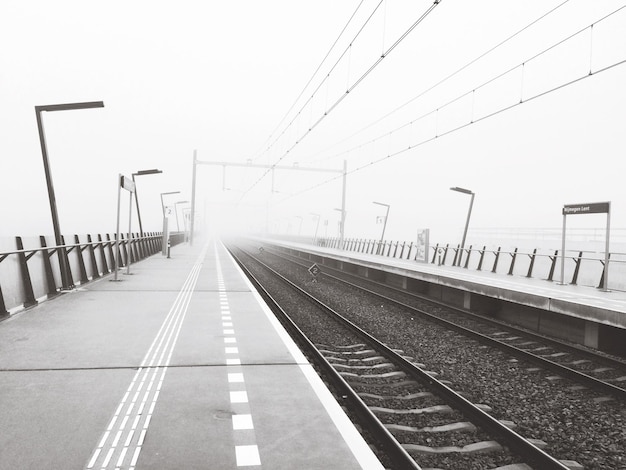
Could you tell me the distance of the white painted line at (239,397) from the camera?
4.52 metres

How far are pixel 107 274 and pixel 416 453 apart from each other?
14.2m

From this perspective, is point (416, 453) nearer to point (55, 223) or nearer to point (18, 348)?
point (18, 348)

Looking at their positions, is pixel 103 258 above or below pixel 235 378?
above

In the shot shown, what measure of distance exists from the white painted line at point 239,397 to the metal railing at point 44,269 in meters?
5.72

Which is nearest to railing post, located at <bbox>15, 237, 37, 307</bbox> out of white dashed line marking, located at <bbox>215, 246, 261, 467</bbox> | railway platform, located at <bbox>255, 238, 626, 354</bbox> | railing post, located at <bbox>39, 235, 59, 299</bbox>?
railing post, located at <bbox>39, 235, 59, 299</bbox>

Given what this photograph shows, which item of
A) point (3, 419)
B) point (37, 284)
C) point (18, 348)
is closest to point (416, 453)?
point (3, 419)

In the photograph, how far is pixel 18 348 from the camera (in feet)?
20.7

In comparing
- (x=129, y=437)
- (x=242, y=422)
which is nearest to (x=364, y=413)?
(x=242, y=422)

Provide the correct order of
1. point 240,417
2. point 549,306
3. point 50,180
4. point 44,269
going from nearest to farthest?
1. point 240,417
2. point 549,306
3. point 44,269
4. point 50,180

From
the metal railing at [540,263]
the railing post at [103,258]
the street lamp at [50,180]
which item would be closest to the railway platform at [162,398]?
the street lamp at [50,180]

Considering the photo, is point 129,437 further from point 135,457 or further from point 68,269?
point 68,269

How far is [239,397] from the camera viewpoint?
4.62 meters

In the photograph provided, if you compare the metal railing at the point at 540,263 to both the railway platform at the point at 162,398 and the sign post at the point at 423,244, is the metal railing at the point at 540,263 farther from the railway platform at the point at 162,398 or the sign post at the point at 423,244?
the railway platform at the point at 162,398

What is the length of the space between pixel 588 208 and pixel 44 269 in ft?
46.1
